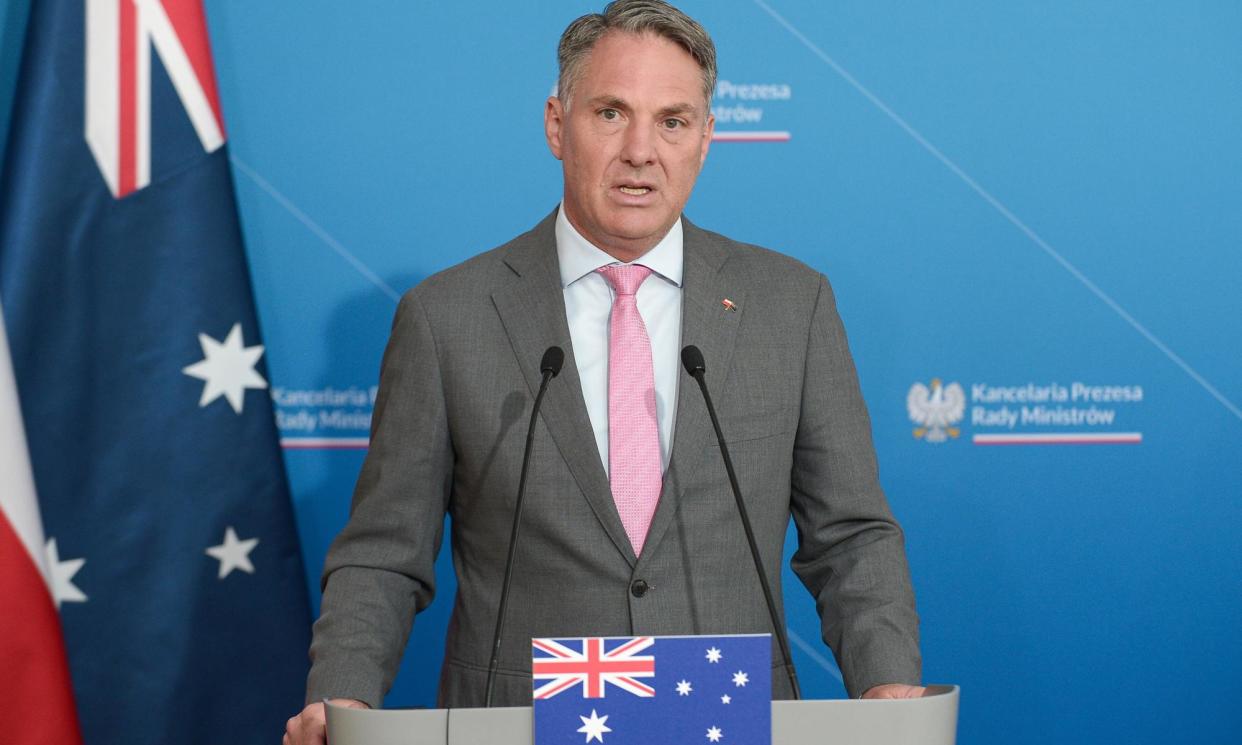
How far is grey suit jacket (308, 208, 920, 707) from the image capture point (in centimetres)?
183

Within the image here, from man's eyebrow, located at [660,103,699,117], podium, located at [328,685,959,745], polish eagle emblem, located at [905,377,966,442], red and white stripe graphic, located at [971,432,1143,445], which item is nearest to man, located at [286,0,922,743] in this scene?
man's eyebrow, located at [660,103,699,117]

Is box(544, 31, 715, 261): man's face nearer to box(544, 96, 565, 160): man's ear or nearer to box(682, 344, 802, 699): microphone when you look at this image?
box(544, 96, 565, 160): man's ear

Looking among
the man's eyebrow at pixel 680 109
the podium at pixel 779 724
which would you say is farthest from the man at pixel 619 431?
the podium at pixel 779 724

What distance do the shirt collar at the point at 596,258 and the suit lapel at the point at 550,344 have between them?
20mm

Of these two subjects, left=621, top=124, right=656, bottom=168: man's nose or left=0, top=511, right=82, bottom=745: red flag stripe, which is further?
left=0, top=511, right=82, bottom=745: red flag stripe

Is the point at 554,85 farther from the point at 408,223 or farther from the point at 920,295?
the point at 920,295

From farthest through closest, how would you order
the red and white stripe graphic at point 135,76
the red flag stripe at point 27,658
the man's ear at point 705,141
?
the red and white stripe graphic at point 135,76, the red flag stripe at point 27,658, the man's ear at point 705,141

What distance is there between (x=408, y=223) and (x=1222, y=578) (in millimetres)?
1997

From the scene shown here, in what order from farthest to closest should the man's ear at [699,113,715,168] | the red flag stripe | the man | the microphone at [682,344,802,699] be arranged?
the red flag stripe → the man's ear at [699,113,715,168] → the man → the microphone at [682,344,802,699]

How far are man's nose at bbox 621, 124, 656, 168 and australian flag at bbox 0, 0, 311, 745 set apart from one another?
1.10 meters

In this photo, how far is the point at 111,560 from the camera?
2.57 meters

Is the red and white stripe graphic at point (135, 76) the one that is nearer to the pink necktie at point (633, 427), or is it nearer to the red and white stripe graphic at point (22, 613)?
the red and white stripe graphic at point (22, 613)

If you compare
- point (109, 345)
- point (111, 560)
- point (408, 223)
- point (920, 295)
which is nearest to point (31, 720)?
point (111, 560)

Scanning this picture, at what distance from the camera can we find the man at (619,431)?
1.84 metres
